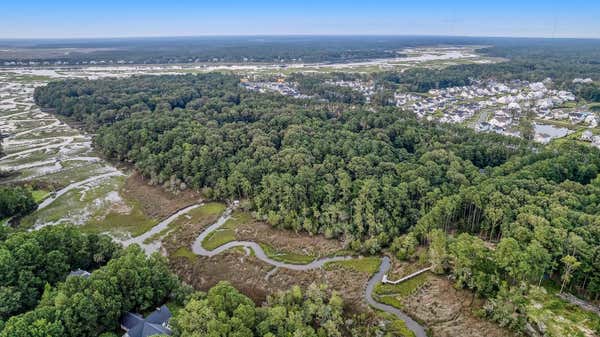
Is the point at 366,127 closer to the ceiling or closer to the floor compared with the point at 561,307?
closer to the ceiling

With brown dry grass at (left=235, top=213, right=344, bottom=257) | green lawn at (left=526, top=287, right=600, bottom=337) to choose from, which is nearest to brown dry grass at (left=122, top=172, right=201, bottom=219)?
brown dry grass at (left=235, top=213, right=344, bottom=257)

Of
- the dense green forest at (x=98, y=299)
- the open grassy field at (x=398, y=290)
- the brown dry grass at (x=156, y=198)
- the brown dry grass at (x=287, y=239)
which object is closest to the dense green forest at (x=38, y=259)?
the dense green forest at (x=98, y=299)

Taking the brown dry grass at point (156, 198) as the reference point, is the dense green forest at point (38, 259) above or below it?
above

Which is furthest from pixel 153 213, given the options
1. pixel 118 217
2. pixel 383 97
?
pixel 383 97

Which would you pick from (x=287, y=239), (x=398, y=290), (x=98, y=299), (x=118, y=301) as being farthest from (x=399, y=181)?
(x=98, y=299)

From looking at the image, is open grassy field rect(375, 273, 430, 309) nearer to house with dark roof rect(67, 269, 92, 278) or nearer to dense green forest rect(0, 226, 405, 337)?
dense green forest rect(0, 226, 405, 337)

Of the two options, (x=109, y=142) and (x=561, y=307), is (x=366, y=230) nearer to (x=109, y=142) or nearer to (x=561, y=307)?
(x=561, y=307)

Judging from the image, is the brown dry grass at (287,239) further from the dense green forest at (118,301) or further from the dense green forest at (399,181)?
the dense green forest at (118,301)
